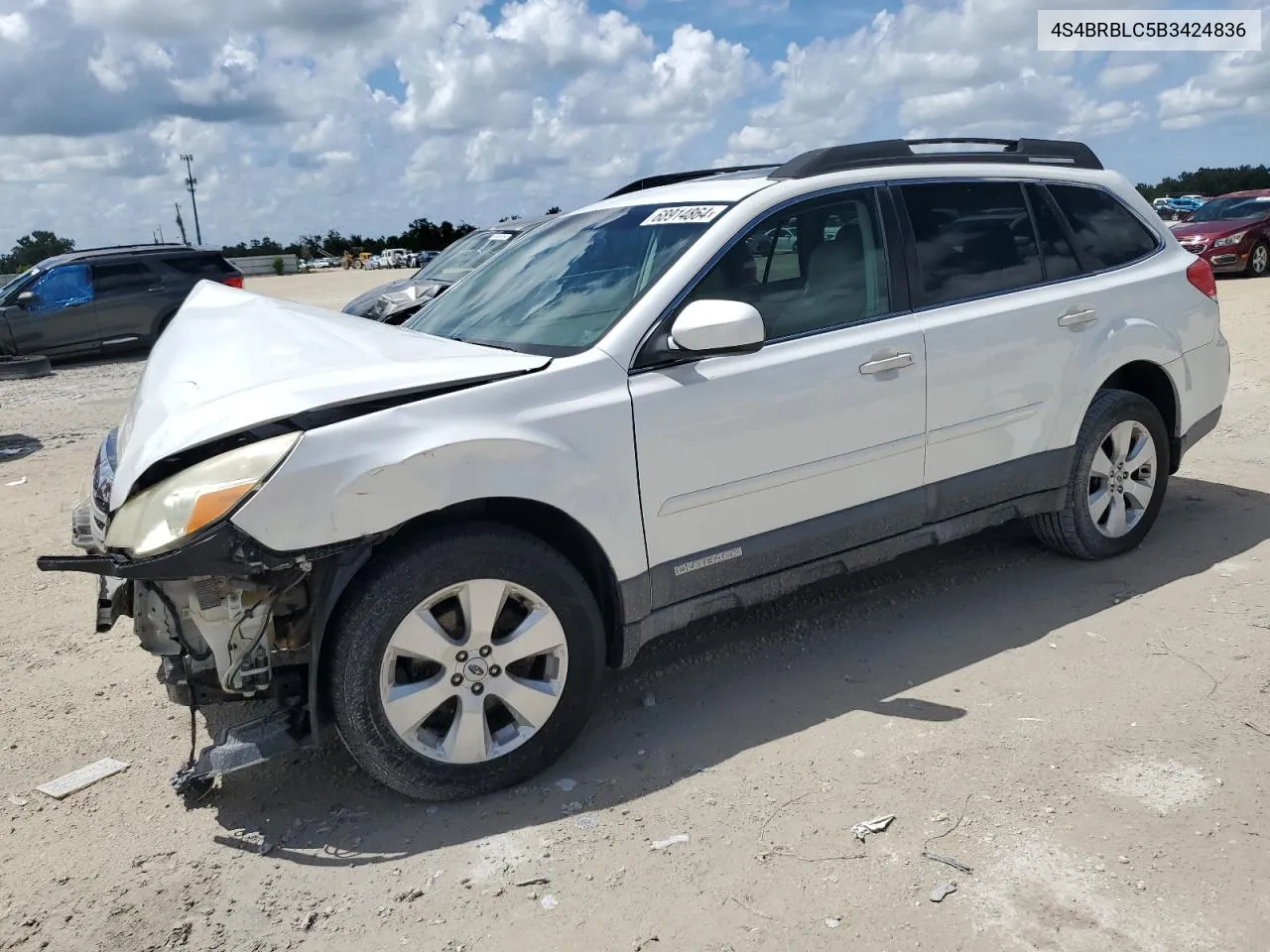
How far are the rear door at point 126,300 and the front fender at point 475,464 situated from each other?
14832mm

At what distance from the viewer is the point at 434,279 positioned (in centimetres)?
1259

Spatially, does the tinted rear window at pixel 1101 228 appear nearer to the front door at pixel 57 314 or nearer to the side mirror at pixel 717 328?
the side mirror at pixel 717 328

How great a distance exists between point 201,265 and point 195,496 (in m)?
15.8

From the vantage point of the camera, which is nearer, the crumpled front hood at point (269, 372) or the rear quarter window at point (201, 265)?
the crumpled front hood at point (269, 372)

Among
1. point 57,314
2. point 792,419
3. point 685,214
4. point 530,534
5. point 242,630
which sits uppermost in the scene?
point 57,314

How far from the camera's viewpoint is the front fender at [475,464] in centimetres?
285

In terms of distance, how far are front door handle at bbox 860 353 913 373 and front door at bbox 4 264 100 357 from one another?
1505 centimetres

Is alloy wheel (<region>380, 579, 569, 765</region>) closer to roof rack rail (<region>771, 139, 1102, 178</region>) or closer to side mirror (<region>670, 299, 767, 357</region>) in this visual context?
side mirror (<region>670, 299, 767, 357</region>)

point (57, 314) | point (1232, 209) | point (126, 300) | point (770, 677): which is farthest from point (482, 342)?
point (1232, 209)

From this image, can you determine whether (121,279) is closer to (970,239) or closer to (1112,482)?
(970,239)

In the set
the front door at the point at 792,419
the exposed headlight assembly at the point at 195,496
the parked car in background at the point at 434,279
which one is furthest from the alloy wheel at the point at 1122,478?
the parked car in background at the point at 434,279

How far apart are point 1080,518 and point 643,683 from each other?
7.18 ft

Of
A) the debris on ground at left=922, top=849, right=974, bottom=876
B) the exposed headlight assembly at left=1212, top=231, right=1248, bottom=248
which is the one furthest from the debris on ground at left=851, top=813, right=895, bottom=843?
the exposed headlight assembly at left=1212, top=231, right=1248, bottom=248

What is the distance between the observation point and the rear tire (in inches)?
563
